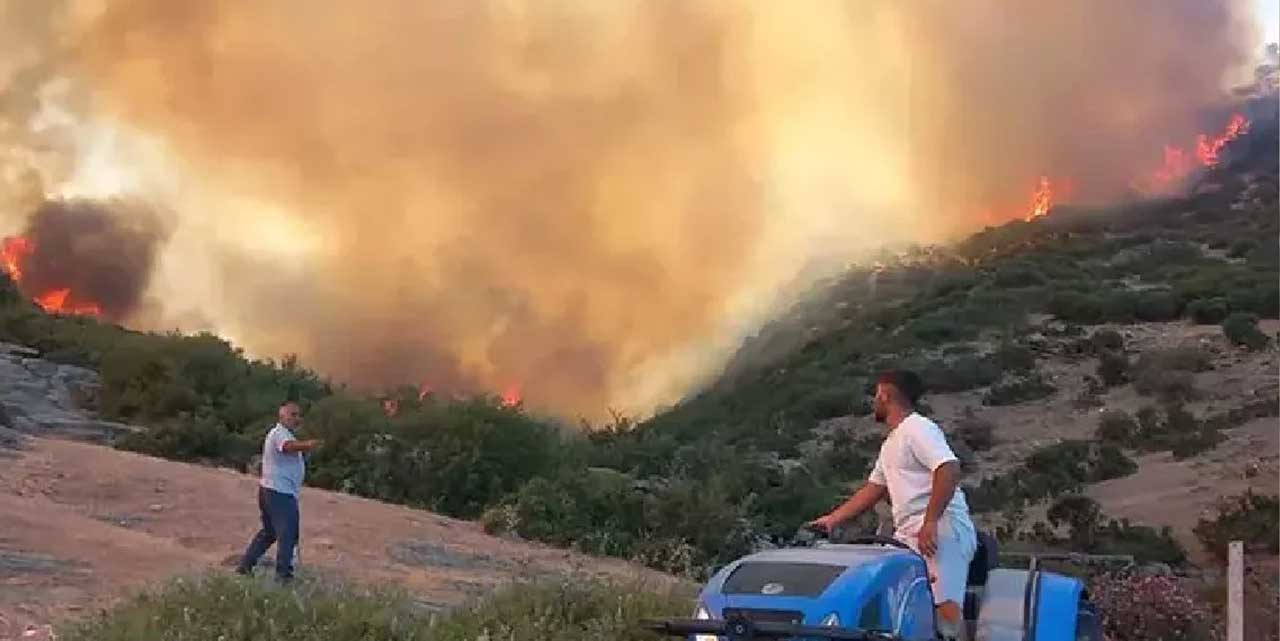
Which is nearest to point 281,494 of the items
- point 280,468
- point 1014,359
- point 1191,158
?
point 280,468

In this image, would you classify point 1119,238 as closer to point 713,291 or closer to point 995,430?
point 713,291

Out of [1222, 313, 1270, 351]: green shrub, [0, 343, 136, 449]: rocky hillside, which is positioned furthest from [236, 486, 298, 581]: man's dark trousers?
[1222, 313, 1270, 351]: green shrub

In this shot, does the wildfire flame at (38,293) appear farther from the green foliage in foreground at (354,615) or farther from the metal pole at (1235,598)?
the metal pole at (1235,598)

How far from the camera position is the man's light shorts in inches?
205

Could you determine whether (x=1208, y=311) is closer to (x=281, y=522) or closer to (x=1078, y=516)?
(x=1078, y=516)

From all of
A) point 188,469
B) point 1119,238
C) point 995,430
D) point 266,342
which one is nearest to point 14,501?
point 188,469

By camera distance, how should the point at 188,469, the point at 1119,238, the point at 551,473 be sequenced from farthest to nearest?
the point at 1119,238, the point at 551,473, the point at 188,469

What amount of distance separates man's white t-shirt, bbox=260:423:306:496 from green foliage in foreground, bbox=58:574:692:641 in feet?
7.55

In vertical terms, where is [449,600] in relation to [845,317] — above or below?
below

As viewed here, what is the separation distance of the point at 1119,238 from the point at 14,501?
1649 inches

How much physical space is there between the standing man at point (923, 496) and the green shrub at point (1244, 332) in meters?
28.3

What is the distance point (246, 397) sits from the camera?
22625 mm

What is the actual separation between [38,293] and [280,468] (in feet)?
95.5

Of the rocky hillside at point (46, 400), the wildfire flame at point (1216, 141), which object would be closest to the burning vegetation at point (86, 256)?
the rocky hillside at point (46, 400)
